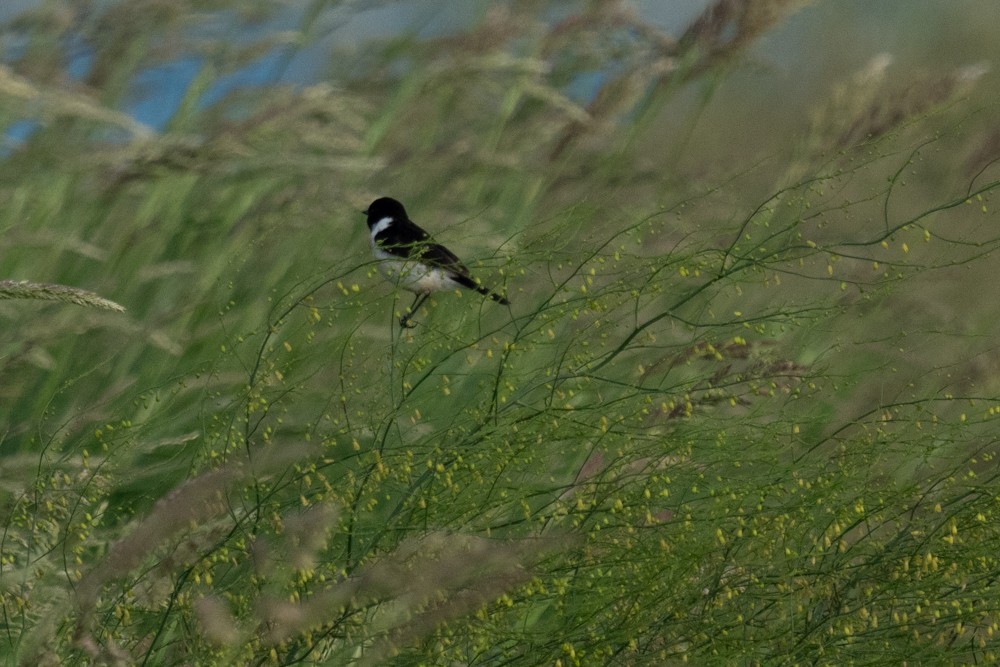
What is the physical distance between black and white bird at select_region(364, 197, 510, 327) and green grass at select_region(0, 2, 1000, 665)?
0.06 metres

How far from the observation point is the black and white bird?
2951 millimetres

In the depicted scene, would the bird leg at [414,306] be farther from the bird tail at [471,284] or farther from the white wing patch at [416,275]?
the bird tail at [471,284]

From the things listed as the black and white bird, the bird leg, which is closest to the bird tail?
the black and white bird

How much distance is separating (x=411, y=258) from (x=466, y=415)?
0.44m

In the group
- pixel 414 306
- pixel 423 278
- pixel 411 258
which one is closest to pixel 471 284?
pixel 423 278

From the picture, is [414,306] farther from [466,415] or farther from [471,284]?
[466,415]

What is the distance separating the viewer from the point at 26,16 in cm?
428

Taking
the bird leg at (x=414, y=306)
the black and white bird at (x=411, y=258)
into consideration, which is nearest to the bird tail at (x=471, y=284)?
the black and white bird at (x=411, y=258)

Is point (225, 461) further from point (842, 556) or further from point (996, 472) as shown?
point (996, 472)

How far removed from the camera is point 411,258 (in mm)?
2711

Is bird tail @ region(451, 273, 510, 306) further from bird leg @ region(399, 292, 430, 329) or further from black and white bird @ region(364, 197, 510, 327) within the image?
bird leg @ region(399, 292, 430, 329)

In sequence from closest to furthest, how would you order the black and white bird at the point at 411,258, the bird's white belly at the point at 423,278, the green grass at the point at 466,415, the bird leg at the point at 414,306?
the green grass at the point at 466,415
the black and white bird at the point at 411,258
the bird's white belly at the point at 423,278
the bird leg at the point at 414,306

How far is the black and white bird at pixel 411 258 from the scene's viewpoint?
2951 mm

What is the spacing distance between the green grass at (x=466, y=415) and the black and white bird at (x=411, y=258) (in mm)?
63
